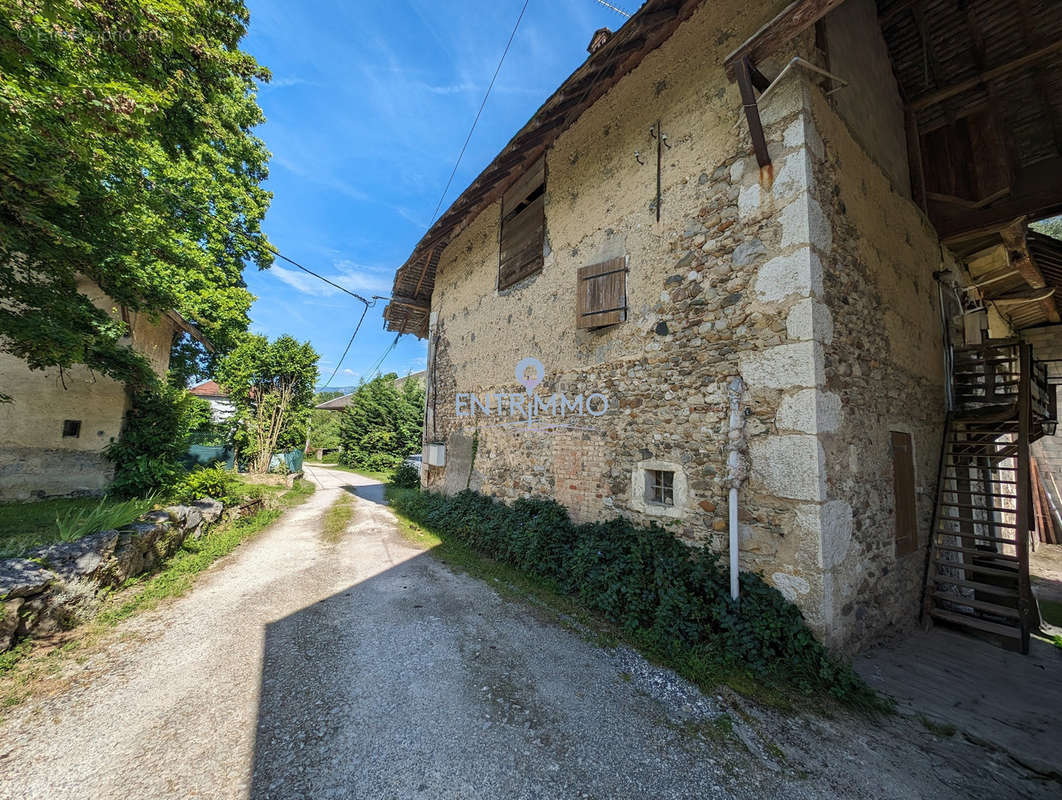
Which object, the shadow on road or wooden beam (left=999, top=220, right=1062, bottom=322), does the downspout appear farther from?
the shadow on road

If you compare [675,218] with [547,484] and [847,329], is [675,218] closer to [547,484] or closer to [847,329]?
[847,329]

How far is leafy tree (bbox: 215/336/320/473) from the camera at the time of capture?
41.5 ft

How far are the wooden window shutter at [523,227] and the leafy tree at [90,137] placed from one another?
4565 millimetres

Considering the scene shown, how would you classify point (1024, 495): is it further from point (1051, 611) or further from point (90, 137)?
point (90, 137)

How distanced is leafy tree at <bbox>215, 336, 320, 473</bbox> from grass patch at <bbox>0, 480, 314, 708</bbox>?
6.28 m

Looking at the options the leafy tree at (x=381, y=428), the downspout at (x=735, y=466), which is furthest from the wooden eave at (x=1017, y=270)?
the leafy tree at (x=381, y=428)

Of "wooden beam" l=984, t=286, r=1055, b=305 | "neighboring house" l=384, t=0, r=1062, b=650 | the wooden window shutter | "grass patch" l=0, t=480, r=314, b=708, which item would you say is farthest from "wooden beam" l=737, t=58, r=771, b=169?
"wooden beam" l=984, t=286, r=1055, b=305

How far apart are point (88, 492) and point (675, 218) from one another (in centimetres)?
1177

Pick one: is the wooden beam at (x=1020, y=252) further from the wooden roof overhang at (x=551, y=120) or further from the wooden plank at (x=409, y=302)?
the wooden plank at (x=409, y=302)

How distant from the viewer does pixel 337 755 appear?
2225 millimetres

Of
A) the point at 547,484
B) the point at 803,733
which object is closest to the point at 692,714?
the point at 803,733

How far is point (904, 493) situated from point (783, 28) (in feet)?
16.9

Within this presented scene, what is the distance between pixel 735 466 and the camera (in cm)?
382

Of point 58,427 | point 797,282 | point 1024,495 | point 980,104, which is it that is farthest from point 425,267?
point 1024,495
